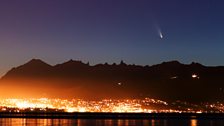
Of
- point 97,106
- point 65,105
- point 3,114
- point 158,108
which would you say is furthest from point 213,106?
point 3,114

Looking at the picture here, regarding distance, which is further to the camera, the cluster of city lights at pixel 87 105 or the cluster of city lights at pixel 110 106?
the cluster of city lights at pixel 87 105

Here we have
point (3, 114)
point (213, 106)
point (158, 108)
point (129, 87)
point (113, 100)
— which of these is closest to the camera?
point (3, 114)

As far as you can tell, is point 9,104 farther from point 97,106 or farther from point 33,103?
point 97,106

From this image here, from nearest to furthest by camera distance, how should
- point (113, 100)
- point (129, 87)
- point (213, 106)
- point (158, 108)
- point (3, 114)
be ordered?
1. point (3, 114)
2. point (213, 106)
3. point (158, 108)
4. point (113, 100)
5. point (129, 87)

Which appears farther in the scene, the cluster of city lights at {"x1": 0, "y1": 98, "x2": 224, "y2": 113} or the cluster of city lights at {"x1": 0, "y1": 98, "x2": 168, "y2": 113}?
the cluster of city lights at {"x1": 0, "y1": 98, "x2": 168, "y2": 113}

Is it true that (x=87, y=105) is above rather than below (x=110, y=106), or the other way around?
above

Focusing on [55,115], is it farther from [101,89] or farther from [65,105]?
[101,89]

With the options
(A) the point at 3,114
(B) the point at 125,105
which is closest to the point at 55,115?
(A) the point at 3,114

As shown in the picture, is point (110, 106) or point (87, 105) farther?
point (87, 105)

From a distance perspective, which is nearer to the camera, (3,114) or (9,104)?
(3,114)
